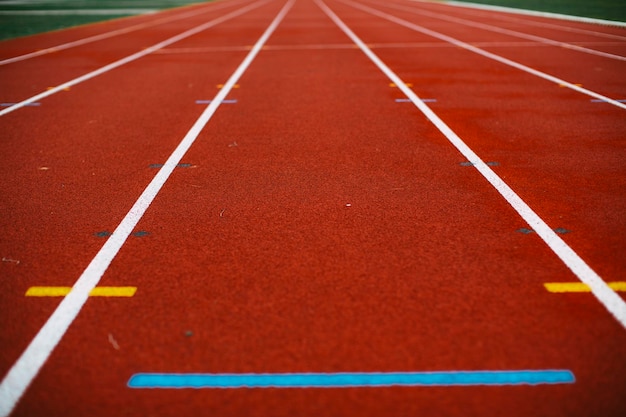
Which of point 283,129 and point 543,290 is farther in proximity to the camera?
point 283,129

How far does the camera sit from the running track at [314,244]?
2557mm

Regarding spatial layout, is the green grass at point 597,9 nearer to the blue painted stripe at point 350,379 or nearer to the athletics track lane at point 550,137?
the athletics track lane at point 550,137

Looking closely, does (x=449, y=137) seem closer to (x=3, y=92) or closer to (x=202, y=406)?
(x=202, y=406)

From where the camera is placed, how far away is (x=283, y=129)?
6.44 m

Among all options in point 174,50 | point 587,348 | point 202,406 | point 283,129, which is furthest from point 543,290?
point 174,50

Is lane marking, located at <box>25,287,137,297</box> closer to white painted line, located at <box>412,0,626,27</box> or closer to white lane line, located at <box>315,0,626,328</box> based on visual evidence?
white lane line, located at <box>315,0,626,328</box>

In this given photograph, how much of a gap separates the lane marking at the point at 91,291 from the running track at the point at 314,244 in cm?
5

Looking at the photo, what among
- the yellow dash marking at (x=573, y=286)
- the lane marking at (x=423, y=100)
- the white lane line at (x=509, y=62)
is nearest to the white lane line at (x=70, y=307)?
the yellow dash marking at (x=573, y=286)

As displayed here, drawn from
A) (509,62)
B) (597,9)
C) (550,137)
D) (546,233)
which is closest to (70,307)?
(546,233)

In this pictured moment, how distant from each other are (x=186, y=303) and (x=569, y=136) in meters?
4.79

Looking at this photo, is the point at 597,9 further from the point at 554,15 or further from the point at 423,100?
the point at 423,100

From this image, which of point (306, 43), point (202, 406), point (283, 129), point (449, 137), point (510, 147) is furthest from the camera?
point (306, 43)

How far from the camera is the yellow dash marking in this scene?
316cm

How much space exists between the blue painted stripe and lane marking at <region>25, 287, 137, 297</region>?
747 mm
